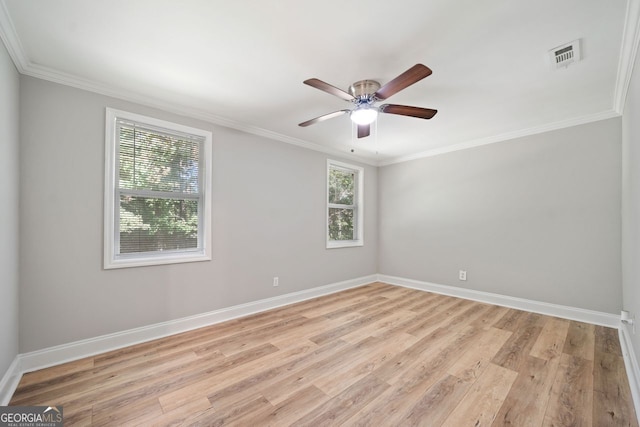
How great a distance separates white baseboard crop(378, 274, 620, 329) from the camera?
115 inches

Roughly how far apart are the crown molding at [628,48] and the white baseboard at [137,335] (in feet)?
13.1

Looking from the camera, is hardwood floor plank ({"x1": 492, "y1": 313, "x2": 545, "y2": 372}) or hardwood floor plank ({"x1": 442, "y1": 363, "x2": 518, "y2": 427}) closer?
hardwood floor plank ({"x1": 442, "y1": 363, "x2": 518, "y2": 427})

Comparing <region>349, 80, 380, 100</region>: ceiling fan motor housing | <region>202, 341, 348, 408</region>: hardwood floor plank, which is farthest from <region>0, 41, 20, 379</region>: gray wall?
<region>349, 80, 380, 100</region>: ceiling fan motor housing

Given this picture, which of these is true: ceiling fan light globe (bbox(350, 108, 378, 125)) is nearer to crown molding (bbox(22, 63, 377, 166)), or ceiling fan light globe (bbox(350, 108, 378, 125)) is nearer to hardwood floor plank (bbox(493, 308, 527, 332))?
crown molding (bbox(22, 63, 377, 166))

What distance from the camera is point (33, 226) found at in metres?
2.09

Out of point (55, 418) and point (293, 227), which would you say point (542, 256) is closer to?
point (293, 227)

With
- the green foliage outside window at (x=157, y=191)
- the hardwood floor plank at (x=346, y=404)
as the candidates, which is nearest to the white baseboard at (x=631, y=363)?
the hardwood floor plank at (x=346, y=404)

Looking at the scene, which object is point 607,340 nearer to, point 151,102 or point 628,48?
point 628,48

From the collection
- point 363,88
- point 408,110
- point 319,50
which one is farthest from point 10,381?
point 408,110

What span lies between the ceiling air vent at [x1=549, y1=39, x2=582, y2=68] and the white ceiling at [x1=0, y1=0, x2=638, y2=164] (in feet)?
0.15

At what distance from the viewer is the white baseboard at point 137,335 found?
6.88 feet

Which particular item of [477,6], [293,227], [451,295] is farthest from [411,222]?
[477,6]

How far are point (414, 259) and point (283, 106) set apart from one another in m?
3.45

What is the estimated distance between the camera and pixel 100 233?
237 cm
